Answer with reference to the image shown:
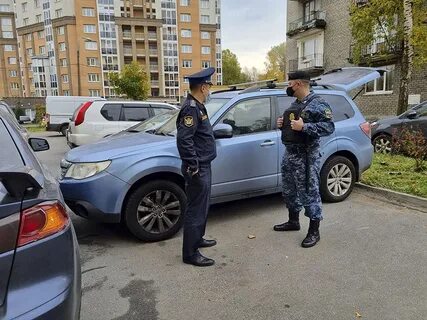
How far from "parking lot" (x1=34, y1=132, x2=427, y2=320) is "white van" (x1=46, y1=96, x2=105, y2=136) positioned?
1690 centimetres

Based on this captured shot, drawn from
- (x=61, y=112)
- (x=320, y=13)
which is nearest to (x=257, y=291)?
(x=61, y=112)

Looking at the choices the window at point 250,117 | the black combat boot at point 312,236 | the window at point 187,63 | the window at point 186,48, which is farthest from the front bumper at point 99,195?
the window at point 186,48

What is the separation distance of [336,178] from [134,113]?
6768mm

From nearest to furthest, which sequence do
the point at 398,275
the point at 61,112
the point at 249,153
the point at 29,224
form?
the point at 29,224
the point at 398,275
the point at 249,153
the point at 61,112

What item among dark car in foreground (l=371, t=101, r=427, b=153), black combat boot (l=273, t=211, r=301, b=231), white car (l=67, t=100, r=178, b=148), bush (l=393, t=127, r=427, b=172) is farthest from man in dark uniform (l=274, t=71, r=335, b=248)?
white car (l=67, t=100, r=178, b=148)

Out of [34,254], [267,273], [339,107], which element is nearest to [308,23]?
[339,107]

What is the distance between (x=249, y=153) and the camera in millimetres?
4480

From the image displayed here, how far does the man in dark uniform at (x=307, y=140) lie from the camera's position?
12.2 ft

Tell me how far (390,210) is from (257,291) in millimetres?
2832

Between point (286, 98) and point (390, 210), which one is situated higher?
point (286, 98)

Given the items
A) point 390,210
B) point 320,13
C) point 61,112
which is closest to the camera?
point 390,210

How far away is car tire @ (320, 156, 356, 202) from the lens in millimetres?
5016

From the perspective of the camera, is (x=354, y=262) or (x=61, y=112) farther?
(x=61, y=112)

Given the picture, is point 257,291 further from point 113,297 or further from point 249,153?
point 249,153
